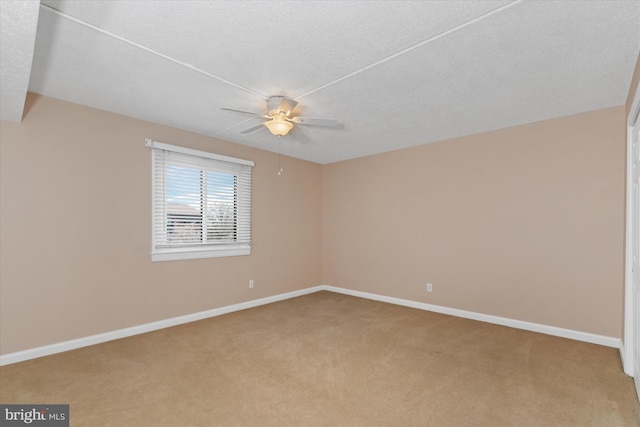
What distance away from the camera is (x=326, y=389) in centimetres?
229

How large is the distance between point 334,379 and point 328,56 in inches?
102

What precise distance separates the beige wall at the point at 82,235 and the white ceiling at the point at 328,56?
0.33m

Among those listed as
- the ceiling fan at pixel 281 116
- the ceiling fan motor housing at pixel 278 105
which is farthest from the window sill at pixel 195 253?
the ceiling fan motor housing at pixel 278 105

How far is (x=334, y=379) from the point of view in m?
2.44

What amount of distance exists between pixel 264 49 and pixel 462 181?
330 centimetres

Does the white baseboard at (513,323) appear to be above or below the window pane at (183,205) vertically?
below

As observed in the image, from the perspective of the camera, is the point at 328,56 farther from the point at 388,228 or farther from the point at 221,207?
the point at 388,228

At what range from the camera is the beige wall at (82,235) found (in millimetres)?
2764

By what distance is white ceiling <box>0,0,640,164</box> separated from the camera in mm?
1718

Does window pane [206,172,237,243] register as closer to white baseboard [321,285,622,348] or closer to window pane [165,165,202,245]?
window pane [165,165,202,245]

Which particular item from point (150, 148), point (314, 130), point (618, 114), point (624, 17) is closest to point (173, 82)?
point (150, 148)
